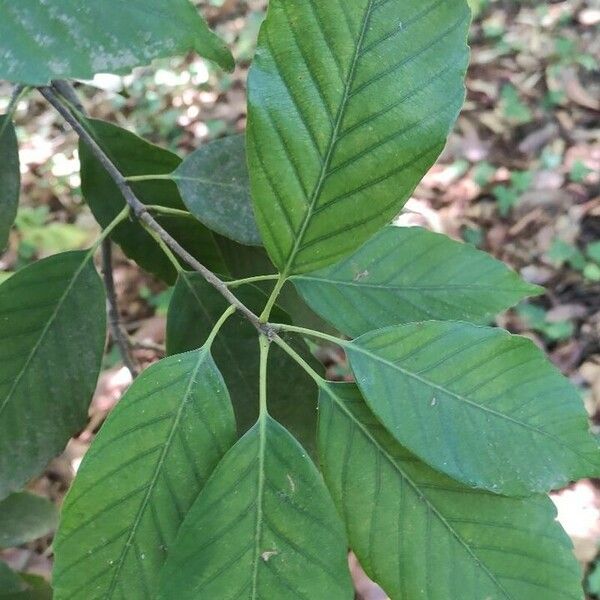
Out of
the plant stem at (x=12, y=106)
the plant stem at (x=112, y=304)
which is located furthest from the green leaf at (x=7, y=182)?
the plant stem at (x=112, y=304)

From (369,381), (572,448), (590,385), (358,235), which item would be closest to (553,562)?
(572,448)

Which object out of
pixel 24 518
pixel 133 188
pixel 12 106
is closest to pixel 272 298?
pixel 133 188

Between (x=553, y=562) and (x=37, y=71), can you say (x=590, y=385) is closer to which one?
(x=553, y=562)

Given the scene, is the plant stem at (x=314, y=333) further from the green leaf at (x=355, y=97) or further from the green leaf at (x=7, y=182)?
the green leaf at (x=7, y=182)

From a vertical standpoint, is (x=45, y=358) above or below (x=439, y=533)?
above

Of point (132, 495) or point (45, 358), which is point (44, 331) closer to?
point (45, 358)
